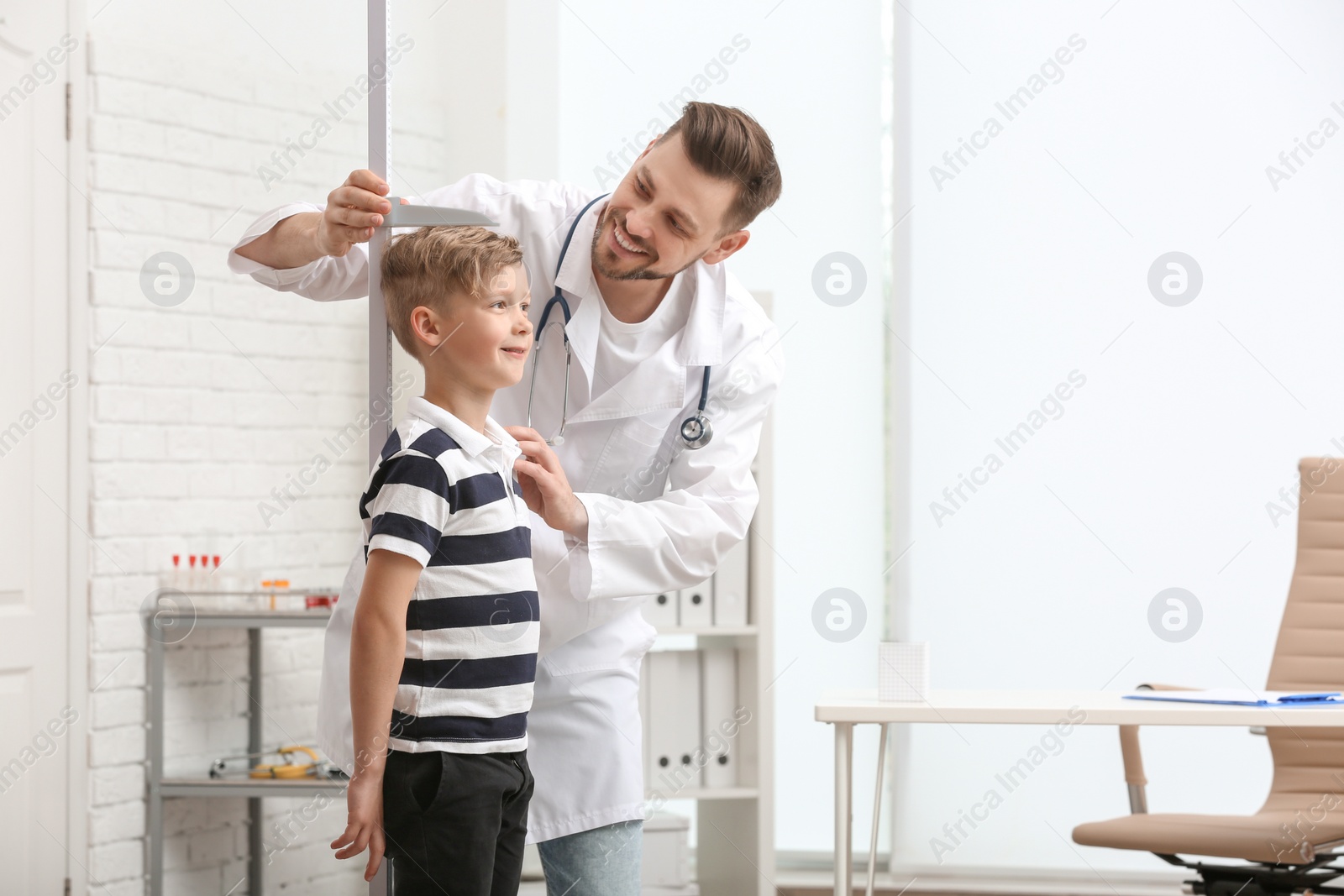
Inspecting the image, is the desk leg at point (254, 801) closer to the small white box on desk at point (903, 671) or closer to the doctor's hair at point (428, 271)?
the small white box on desk at point (903, 671)

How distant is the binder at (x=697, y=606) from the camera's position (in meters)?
2.85

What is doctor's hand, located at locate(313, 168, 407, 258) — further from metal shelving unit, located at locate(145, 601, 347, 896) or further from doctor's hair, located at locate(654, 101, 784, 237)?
metal shelving unit, located at locate(145, 601, 347, 896)

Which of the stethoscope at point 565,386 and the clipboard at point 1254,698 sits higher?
the stethoscope at point 565,386

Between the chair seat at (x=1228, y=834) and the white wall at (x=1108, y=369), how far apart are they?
1013mm

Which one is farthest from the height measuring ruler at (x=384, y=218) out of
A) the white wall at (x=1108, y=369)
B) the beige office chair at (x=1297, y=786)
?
the white wall at (x=1108, y=369)

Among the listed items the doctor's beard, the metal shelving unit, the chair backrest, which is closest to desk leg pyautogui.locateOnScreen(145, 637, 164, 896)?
the metal shelving unit

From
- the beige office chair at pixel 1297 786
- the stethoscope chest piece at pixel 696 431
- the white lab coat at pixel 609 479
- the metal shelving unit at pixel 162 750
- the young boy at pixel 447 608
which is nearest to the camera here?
the young boy at pixel 447 608

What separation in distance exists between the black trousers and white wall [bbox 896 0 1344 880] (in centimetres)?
250

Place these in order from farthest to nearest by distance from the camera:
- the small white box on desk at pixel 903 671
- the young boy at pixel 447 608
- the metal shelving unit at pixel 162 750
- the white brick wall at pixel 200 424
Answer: the white brick wall at pixel 200 424 < the metal shelving unit at pixel 162 750 < the small white box on desk at pixel 903 671 < the young boy at pixel 447 608

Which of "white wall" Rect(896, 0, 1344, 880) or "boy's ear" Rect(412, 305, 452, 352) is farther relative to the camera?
"white wall" Rect(896, 0, 1344, 880)

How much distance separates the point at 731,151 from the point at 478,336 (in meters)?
0.42

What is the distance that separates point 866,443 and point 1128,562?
80cm

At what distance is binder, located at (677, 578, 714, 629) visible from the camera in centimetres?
285

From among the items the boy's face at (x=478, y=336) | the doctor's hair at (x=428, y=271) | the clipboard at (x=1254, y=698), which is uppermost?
the doctor's hair at (x=428, y=271)
